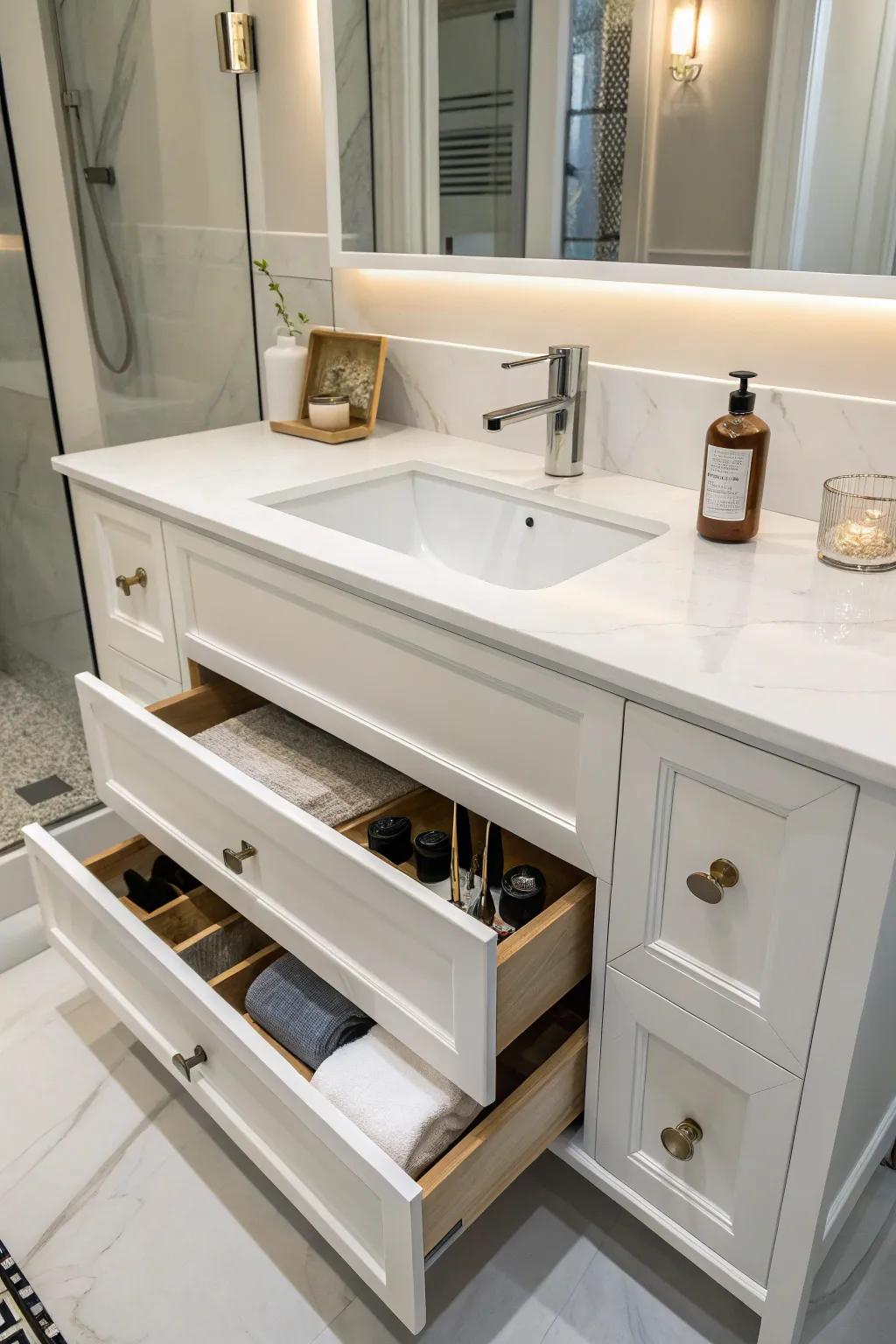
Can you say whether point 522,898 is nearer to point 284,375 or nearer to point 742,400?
point 742,400

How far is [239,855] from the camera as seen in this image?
3.92 ft

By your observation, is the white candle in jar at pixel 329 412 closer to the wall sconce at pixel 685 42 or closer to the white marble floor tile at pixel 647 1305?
the wall sconce at pixel 685 42

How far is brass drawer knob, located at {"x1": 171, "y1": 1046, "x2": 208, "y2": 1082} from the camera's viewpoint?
3.89 feet

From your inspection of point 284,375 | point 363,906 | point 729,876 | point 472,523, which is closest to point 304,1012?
point 363,906

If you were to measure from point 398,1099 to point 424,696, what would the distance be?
0.43 meters

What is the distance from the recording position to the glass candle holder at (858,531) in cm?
109

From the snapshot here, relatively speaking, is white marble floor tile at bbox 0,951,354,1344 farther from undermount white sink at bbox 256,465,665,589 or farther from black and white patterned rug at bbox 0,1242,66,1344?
undermount white sink at bbox 256,465,665,589

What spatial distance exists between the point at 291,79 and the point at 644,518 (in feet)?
3.39

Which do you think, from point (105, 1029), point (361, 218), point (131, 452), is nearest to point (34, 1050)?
point (105, 1029)

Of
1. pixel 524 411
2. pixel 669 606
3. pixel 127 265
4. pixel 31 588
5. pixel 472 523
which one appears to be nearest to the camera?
pixel 669 606

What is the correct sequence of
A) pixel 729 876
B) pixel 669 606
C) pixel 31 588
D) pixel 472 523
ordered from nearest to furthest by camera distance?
pixel 729 876 < pixel 669 606 < pixel 472 523 < pixel 31 588

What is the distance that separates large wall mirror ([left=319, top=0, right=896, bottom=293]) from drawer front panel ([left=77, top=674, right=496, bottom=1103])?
82 cm

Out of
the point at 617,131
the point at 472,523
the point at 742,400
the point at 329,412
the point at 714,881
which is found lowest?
the point at 714,881

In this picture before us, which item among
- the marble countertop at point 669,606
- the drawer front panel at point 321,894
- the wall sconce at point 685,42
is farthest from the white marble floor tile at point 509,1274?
the wall sconce at point 685,42
